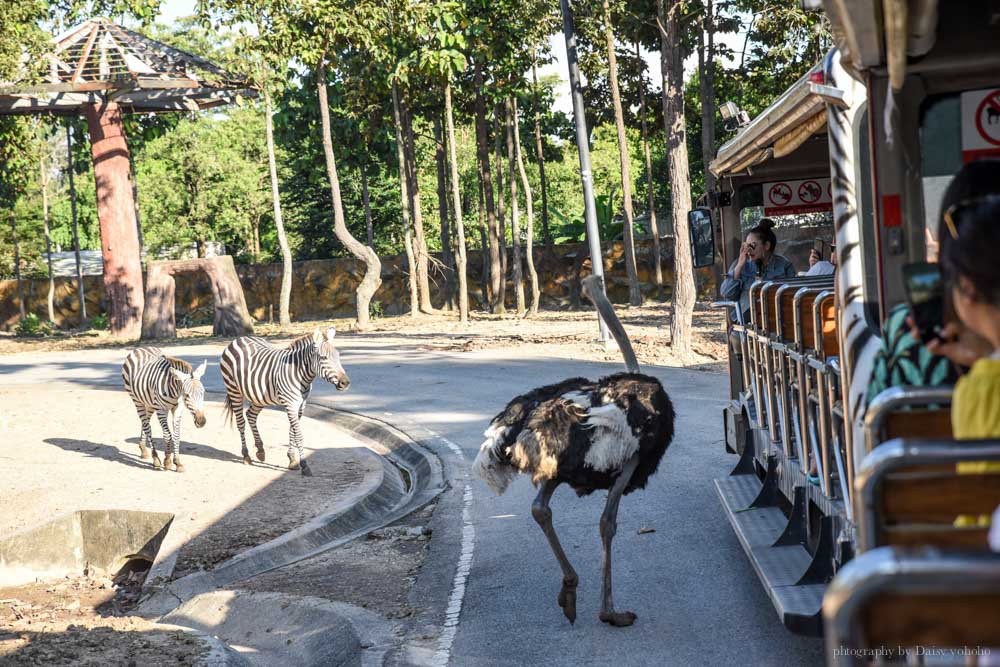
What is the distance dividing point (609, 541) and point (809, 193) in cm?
442

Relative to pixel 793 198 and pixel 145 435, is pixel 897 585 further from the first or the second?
pixel 145 435

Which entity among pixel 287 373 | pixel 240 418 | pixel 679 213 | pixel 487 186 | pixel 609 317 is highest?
pixel 487 186

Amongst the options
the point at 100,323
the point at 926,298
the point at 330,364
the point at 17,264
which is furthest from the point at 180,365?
the point at 17,264

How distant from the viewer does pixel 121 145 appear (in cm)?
3366

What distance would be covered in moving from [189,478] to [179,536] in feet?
7.53

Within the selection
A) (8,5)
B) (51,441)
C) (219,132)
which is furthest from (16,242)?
(51,441)

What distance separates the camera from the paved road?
5641mm

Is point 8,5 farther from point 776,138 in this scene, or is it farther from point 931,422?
point 931,422

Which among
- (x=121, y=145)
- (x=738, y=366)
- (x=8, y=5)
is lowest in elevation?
(x=738, y=366)

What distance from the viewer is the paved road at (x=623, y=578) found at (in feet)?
18.5

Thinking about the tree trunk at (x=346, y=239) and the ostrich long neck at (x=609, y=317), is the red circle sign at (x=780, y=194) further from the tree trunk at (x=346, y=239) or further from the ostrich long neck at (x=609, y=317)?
the tree trunk at (x=346, y=239)

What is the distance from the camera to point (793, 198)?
9.17m

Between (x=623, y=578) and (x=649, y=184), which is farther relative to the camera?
(x=649, y=184)

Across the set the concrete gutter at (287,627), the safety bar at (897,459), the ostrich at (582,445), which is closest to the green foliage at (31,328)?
the concrete gutter at (287,627)
